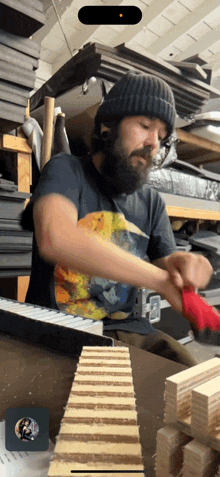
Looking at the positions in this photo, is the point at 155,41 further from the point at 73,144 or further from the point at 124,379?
the point at 124,379

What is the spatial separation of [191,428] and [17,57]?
860 mm

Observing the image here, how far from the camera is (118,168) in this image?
2.55 ft

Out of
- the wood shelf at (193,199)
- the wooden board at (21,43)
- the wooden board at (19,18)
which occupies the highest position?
the wooden board at (19,18)

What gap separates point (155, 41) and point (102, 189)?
0.31 m

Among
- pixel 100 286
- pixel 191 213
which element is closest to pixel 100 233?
pixel 100 286

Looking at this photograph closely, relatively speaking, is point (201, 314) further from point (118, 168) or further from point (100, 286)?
point (118, 168)

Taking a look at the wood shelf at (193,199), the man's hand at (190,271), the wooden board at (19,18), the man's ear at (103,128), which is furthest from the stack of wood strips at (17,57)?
the man's hand at (190,271)

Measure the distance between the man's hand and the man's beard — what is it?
0.99 feet

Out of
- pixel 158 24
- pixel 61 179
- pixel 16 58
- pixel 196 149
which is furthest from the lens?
pixel 196 149

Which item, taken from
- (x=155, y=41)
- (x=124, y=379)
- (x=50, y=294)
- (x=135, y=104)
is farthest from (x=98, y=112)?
(x=124, y=379)

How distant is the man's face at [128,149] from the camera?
2.52ft

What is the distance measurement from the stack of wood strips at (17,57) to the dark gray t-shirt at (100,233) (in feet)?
0.73

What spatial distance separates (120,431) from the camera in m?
0.18

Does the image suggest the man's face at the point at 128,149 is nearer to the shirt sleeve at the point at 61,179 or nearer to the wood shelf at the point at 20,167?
the shirt sleeve at the point at 61,179
